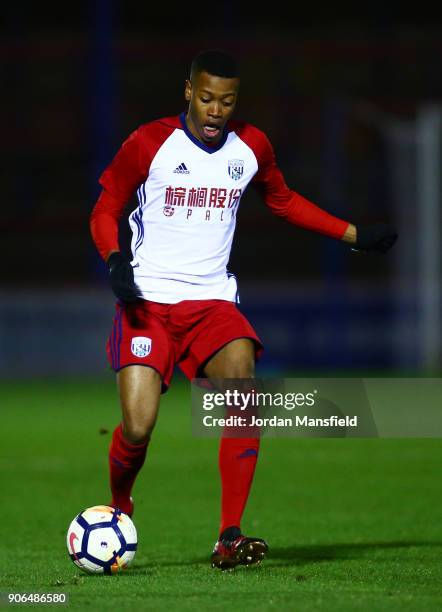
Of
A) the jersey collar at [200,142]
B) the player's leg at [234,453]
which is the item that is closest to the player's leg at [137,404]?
the player's leg at [234,453]

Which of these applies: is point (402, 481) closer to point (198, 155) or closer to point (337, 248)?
point (198, 155)

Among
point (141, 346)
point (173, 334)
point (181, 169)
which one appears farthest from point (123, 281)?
point (181, 169)

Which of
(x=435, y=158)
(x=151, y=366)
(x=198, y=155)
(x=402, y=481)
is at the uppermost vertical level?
(x=435, y=158)

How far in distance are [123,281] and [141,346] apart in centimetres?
33

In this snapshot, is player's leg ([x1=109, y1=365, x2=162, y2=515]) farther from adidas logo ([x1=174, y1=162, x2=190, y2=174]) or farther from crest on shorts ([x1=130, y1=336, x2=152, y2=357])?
adidas logo ([x1=174, y1=162, x2=190, y2=174])

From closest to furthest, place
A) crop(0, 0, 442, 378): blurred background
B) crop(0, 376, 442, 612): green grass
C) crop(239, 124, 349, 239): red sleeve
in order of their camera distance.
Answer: crop(0, 376, 442, 612): green grass → crop(239, 124, 349, 239): red sleeve → crop(0, 0, 442, 378): blurred background

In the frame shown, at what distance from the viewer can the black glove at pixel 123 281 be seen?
17.3 ft

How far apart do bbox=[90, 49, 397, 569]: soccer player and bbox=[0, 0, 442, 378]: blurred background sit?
12.6m

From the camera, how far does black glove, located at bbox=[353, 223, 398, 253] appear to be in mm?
5820

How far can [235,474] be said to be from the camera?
17.9ft

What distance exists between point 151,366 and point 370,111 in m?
16.7

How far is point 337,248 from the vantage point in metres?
20.3

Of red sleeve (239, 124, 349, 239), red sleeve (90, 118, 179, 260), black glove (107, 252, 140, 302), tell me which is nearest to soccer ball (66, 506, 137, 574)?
black glove (107, 252, 140, 302)

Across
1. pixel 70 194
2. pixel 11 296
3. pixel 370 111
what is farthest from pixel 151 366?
pixel 70 194
